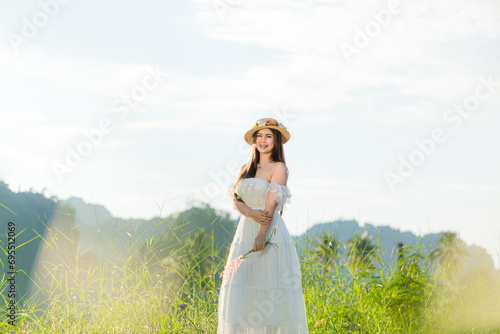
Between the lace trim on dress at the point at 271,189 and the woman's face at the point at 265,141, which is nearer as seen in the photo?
the lace trim on dress at the point at 271,189

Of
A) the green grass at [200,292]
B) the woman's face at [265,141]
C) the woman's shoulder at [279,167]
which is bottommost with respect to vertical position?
the green grass at [200,292]

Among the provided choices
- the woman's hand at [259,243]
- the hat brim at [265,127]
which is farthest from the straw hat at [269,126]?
the woman's hand at [259,243]

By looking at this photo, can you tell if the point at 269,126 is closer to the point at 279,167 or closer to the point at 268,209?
the point at 279,167

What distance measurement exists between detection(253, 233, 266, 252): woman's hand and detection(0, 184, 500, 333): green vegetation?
0.99 metres

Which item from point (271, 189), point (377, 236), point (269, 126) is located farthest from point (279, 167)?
point (377, 236)

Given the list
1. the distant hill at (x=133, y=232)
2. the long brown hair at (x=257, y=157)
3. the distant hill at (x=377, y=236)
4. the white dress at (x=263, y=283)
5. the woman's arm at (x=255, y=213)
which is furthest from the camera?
the distant hill at (x=377, y=236)

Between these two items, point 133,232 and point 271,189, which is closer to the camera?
point 271,189

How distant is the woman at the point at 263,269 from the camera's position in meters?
4.82

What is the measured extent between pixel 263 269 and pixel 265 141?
1.22 m

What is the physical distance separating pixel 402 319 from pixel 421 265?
0.73m

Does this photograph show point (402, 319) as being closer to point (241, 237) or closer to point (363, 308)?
point (363, 308)

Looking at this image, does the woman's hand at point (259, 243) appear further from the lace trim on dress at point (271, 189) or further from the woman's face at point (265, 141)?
the woman's face at point (265, 141)

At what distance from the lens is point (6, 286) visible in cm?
559

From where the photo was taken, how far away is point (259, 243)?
16.0 ft
